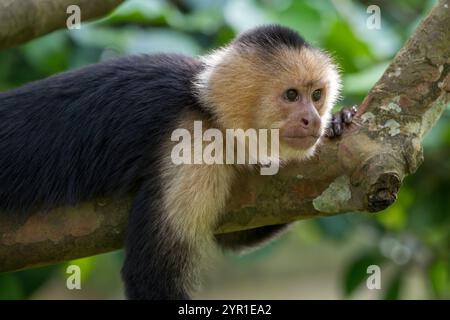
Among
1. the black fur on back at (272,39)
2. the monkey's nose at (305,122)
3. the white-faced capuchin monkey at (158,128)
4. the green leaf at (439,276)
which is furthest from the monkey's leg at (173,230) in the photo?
the green leaf at (439,276)

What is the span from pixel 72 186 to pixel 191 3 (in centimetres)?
245

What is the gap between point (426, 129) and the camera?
3.53 metres

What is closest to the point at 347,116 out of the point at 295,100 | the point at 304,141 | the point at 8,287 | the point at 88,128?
the point at 304,141

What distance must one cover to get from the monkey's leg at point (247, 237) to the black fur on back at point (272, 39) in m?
0.97

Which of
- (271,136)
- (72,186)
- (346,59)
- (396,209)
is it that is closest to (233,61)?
(271,136)

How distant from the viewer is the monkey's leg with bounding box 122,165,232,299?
357cm

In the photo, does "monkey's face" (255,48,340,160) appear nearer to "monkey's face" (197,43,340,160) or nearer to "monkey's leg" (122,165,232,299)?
"monkey's face" (197,43,340,160)

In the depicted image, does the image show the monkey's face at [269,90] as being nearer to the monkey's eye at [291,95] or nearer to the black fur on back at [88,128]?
the monkey's eye at [291,95]

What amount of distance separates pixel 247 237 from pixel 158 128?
913 mm

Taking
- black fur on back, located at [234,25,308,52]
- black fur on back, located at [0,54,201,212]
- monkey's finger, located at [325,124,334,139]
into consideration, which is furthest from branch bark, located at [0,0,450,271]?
black fur on back, located at [234,25,308,52]

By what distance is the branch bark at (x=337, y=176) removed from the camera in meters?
3.35

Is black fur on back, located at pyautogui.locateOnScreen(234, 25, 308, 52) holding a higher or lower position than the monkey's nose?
higher

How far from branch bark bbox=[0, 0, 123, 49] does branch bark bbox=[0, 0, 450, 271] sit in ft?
2.81
